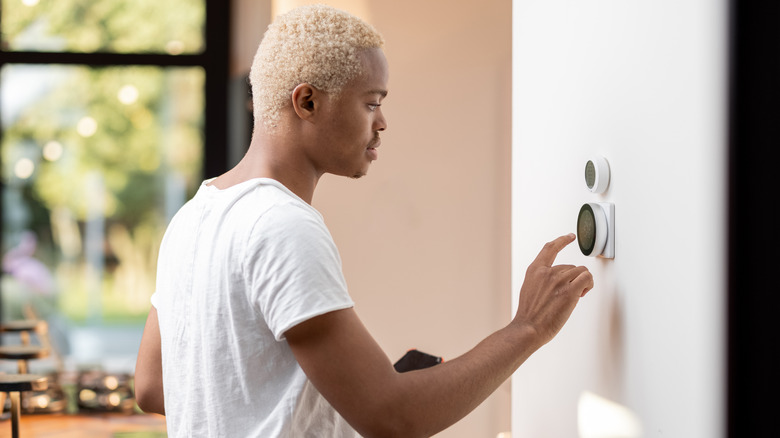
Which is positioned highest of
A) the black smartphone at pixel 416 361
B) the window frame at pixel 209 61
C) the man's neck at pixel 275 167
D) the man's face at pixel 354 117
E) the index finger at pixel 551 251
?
the window frame at pixel 209 61

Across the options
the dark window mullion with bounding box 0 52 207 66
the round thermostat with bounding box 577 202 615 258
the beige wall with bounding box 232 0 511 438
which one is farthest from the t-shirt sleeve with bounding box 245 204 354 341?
the dark window mullion with bounding box 0 52 207 66

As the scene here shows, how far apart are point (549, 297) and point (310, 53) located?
1.45 ft

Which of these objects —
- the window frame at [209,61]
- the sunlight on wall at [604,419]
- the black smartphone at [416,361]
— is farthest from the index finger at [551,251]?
the window frame at [209,61]

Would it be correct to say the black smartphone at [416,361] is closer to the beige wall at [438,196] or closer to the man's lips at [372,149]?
the man's lips at [372,149]

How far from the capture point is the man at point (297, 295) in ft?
2.72

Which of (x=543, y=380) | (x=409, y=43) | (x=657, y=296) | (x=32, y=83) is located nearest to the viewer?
(x=657, y=296)

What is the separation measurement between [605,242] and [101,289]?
363 centimetres

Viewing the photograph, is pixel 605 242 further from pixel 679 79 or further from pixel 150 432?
pixel 150 432

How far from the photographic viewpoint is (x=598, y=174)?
102 centimetres

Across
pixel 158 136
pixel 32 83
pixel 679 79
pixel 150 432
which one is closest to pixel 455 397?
pixel 679 79

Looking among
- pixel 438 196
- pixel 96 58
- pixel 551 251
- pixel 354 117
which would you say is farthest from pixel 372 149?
pixel 96 58

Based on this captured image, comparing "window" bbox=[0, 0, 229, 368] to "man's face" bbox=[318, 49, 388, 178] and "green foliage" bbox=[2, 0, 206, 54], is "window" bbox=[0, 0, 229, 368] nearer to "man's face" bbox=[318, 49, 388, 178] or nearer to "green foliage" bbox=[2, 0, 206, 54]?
"green foliage" bbox=[2, 0, 206, 54]

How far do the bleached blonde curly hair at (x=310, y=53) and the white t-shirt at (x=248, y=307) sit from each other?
14cm

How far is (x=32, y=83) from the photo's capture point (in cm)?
405
